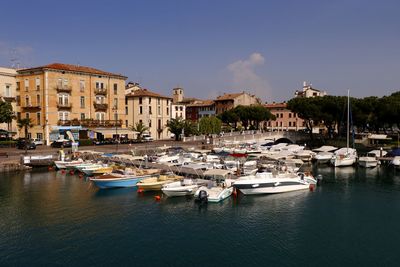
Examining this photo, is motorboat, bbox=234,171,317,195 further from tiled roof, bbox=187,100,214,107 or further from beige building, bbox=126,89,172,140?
tiled roof, bbox=187,100,214,107

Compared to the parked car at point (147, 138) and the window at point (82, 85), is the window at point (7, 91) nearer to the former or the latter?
the window at point (82, 85)

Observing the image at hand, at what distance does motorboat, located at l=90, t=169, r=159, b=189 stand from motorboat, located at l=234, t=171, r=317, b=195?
12.7 metres

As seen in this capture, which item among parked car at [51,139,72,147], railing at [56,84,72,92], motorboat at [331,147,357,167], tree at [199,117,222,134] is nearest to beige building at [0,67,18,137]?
railing at [56,84,72,92]

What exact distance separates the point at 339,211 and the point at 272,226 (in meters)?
8.98

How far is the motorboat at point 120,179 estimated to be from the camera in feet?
140

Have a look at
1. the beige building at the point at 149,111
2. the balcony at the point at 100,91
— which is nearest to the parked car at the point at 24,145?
the balcony at the point at 100,91

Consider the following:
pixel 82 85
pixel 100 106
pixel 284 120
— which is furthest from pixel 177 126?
pixel 284 120

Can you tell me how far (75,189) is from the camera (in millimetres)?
43438

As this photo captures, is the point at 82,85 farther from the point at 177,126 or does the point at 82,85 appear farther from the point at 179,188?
the point at 179,188

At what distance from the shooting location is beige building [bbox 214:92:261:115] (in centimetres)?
14688

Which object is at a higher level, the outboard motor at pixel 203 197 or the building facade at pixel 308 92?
the building facade at pixel 308 92

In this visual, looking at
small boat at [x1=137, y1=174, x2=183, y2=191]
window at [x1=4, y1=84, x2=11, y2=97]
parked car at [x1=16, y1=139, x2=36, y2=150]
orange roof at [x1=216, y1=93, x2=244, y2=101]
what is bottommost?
small boat at [x1=137, y1=174, x2=183, y2=191]

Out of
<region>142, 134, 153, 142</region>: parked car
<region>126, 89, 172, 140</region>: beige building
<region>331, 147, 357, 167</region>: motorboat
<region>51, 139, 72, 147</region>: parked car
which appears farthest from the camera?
<region>126, 89, 172, 140</region>: beige building

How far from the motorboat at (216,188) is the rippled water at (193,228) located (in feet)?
3.19
